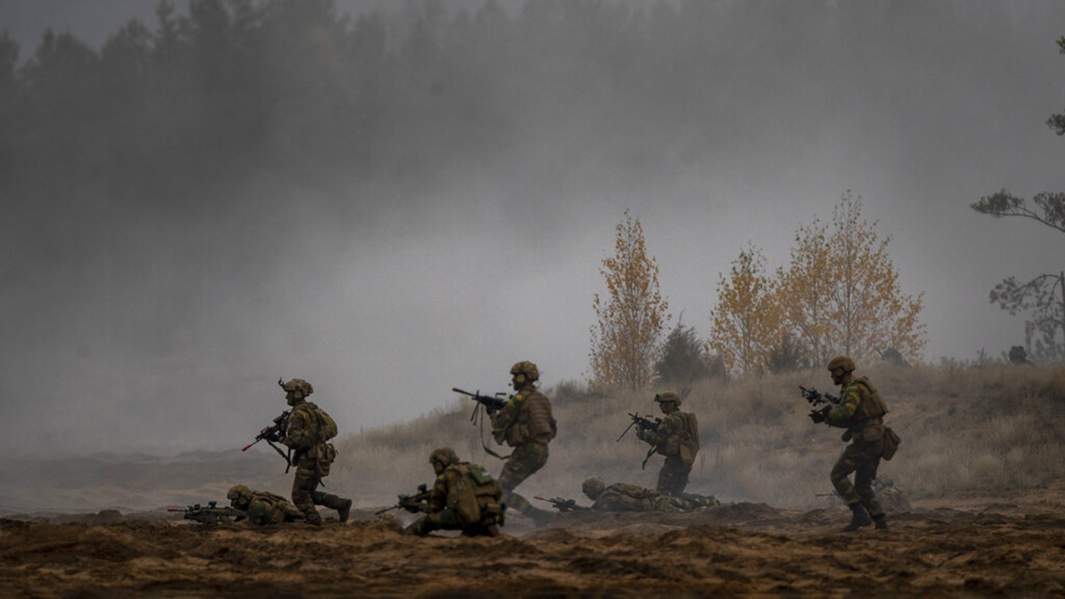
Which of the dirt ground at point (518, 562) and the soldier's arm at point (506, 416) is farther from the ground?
the soldier's arm at point (506, 416)

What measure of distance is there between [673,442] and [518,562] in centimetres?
913

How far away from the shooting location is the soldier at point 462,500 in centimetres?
1242

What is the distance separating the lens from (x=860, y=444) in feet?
51.1

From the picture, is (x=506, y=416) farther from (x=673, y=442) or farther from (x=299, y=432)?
(x=299, y=432)

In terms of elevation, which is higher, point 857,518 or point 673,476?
point 673,476

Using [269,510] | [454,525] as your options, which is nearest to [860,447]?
[454,525]

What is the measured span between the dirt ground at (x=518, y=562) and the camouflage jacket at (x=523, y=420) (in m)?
2.63

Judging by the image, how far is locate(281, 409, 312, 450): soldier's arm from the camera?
50.7ft

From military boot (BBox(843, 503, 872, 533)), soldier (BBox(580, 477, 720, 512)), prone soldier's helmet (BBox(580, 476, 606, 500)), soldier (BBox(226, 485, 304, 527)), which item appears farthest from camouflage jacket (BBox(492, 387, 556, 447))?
military boot (BBox(843, 503, 872, 533))

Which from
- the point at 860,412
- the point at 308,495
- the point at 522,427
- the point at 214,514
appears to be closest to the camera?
the point at 214,514

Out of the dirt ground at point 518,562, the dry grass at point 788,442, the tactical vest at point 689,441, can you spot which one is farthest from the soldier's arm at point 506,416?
the dry grass at point 788,442

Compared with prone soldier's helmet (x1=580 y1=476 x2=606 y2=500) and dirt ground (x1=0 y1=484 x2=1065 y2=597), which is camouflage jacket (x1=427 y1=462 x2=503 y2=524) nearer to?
dirt ground (x1=0 y1=484 x2=1065 y2=597)

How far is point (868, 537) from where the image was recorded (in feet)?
47.2

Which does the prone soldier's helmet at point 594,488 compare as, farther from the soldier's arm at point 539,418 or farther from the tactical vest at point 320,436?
the tactical vest at point 320,436
